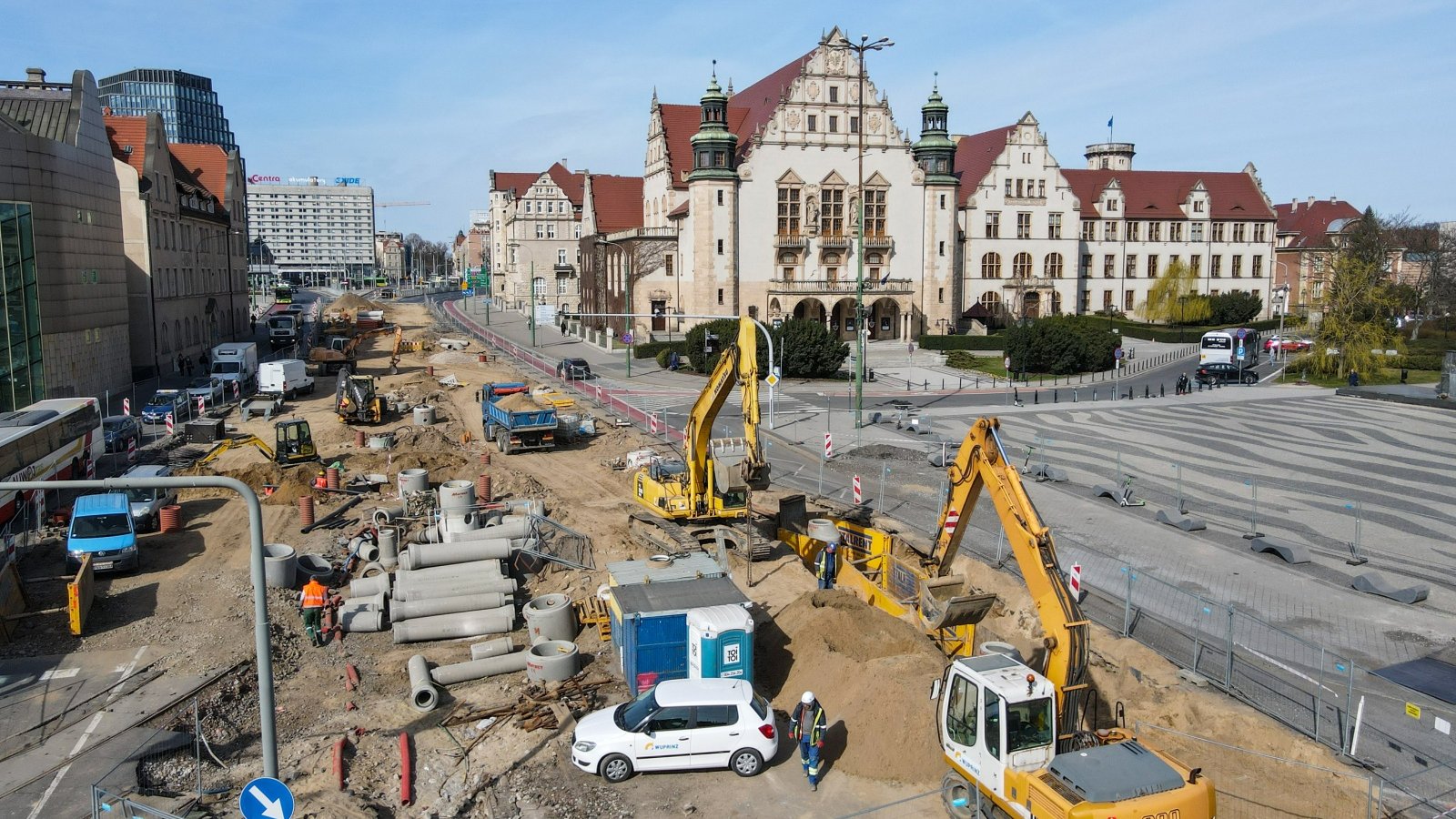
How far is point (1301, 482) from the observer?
3316 cm

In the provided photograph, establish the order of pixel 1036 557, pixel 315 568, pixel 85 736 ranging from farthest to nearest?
pixel 315 568 < pixel 85 736 < pixel 1036 557

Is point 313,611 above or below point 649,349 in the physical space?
below

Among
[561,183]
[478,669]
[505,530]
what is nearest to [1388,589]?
[478,669]

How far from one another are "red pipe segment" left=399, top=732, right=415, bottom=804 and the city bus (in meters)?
12.3

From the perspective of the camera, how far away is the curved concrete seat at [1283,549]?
24453 millimetres

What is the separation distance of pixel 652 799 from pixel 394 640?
26.5 ft

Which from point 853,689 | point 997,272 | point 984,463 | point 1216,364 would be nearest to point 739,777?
point 853,689

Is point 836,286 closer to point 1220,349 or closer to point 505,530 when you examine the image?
point 1220,349

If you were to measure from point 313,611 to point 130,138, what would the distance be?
5651 cm

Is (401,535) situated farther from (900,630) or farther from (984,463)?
(984,463)

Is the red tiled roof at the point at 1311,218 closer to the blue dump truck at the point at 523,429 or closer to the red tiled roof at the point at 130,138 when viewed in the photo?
the blue dump truck at the point at 523,429

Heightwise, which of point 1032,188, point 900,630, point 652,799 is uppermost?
point 1032,188

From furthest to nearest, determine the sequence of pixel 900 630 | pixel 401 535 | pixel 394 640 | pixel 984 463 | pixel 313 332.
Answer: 1. pixel 313 332
2. pixel 401 535
3. pixel 394 640
4. pixel 900 630
5. pixel 984 463

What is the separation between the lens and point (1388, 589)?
72.7 feet
